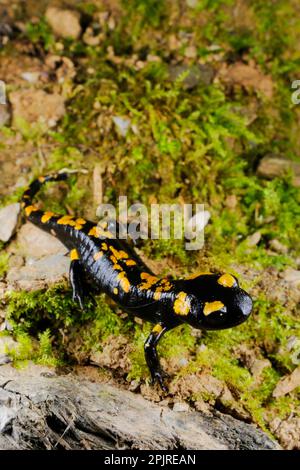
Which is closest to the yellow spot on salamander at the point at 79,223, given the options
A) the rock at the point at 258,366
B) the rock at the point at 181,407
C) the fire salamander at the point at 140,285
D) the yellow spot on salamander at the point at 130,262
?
the fire salamander at the point at 140,285

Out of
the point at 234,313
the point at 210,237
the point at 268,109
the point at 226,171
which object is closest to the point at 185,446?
the point at 234,313

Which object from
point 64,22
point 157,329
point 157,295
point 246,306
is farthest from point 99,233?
point 64,22

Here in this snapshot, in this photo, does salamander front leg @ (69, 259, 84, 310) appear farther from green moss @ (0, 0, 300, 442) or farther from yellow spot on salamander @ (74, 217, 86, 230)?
yellow spot on salamander @ (74, 217, 86, 230)

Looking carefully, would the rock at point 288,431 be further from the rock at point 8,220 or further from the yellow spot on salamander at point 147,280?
the rock at point 8,220

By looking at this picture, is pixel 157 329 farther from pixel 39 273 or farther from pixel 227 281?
pixel 39 273

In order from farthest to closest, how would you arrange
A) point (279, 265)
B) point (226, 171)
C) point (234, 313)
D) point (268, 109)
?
point (268, 109), point (226, 171), point (279, 265), point (234, 313)

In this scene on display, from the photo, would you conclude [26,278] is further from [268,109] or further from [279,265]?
[268,109]
